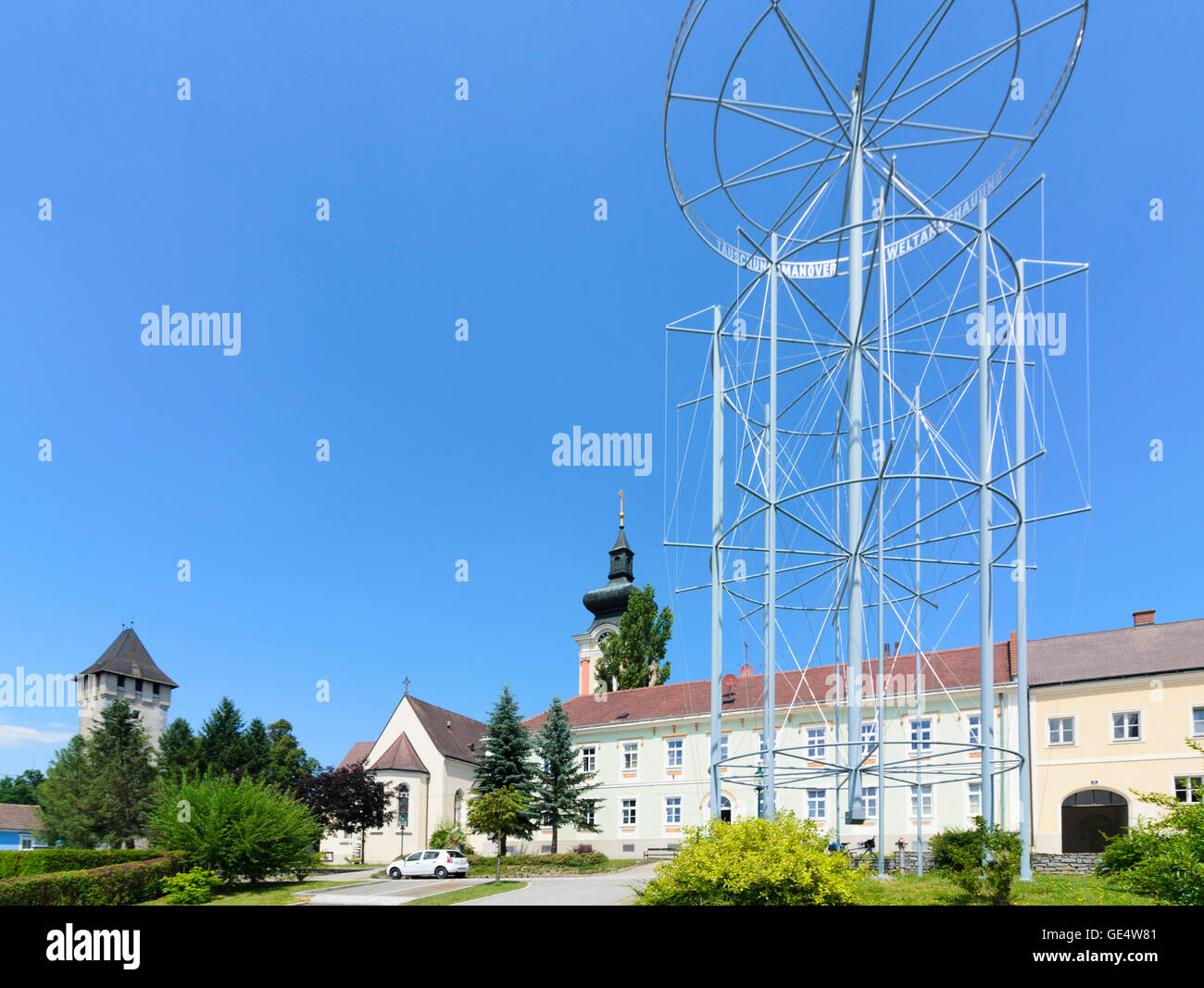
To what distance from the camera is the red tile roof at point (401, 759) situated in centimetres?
5228

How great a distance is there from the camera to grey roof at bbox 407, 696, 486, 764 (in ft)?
181

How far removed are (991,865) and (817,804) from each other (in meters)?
27.6

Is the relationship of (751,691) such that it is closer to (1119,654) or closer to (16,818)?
(1119,654)

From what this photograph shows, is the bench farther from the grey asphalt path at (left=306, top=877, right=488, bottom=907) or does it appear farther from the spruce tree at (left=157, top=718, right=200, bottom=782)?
the spruce tree at (left=157, top=718, right=200, bottom=782)

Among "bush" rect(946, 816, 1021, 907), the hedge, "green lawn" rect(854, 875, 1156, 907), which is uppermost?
"bush" rect(946, 816, 1021, 907)

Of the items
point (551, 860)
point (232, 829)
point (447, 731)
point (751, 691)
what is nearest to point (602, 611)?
point (447, 731)

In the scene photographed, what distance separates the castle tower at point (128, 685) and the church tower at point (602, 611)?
29219mm

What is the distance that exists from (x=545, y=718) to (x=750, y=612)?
31.7m

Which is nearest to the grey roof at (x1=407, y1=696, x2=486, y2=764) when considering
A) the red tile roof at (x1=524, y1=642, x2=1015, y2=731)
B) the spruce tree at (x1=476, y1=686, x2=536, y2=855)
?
the red tile roof at (x1=524, y1=642, x2=1015, y2=731)

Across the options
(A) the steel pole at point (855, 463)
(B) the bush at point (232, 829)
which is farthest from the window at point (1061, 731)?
(B) the bush at point (232, 829)

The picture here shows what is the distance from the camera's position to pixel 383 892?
2789 cm

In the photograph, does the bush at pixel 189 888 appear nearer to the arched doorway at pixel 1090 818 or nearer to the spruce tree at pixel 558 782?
the spruce tree at pixel 558 782

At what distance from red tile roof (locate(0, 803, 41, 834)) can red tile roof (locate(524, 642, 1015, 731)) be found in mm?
50764
